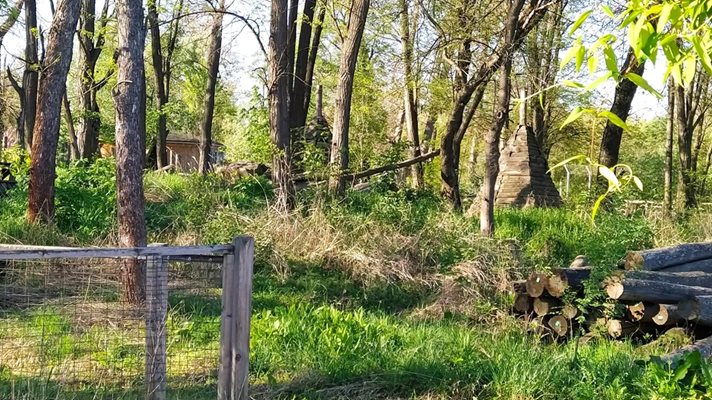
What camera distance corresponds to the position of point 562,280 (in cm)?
916

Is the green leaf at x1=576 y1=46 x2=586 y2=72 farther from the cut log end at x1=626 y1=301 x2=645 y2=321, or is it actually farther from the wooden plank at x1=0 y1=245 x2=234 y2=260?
the cut log end at x1=626 y1=301 x2=645 y2=321

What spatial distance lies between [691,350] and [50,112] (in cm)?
1123

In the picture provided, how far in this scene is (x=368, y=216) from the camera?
43.2 feet

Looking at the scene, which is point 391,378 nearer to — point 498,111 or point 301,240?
point 301,240

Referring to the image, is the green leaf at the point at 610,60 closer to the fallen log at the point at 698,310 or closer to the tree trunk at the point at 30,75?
the fallen log at the point at 698,310

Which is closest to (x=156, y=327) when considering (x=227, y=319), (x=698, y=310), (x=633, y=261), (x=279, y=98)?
(x=227, y=319)

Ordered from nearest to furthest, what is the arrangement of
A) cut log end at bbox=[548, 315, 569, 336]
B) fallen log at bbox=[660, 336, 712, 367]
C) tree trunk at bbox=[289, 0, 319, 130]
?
fallen log at bbox=[660, 336, 712, 367] → cut log end at bbox=[548, 315, 569, 336] → tree trunk at bbox=[289, 0, 319, 130]

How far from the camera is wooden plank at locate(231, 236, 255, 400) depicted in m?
5.52

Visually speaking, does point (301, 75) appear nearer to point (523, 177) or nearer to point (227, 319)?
point (523, 177)

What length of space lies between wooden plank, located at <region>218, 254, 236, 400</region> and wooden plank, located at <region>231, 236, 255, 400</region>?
3 cm

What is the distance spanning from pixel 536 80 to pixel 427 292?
8.98m

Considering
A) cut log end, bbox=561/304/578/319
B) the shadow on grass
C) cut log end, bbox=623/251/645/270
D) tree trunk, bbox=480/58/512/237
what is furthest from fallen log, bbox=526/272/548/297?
the shadow on grass

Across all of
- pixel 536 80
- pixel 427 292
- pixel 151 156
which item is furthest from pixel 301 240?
pixel 151 156

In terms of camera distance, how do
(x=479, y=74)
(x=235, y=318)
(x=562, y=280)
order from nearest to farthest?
(x=235, y=318), (x=562, y=280), (x=479, y=74)
